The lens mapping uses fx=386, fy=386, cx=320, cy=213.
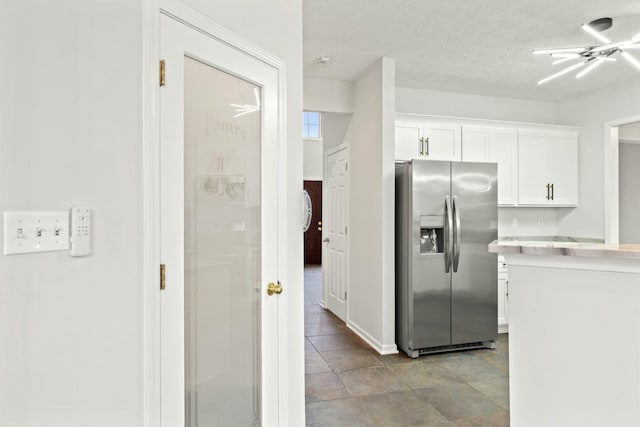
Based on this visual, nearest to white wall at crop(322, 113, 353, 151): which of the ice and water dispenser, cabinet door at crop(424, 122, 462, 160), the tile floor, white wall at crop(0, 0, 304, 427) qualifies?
cabinet door at crop(424, 122, 462, 160)

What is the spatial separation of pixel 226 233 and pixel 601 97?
16.1 ft

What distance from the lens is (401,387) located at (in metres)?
2.97

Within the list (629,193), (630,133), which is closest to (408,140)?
(630,133)

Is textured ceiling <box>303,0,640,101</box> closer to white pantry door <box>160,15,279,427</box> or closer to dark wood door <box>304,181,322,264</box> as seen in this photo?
white pantry door <box>160,15,279,427</box>

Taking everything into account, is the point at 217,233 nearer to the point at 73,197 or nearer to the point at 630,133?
the point at 73,197

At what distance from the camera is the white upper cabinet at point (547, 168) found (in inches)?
182

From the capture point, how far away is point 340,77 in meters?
4.31

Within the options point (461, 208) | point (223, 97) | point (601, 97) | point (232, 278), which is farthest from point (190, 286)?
point (601, 97)

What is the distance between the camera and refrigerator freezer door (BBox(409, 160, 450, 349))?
3.62 meters

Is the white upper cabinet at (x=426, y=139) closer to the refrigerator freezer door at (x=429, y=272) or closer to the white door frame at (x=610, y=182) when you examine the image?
the refrigerator freezer door at (x=429, y=272)

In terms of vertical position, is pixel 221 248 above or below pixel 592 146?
below

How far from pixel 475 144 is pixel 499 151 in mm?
337

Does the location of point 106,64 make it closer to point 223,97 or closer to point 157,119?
point 157,119

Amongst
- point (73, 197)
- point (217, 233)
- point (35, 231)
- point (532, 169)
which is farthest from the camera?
point (532, 169)
